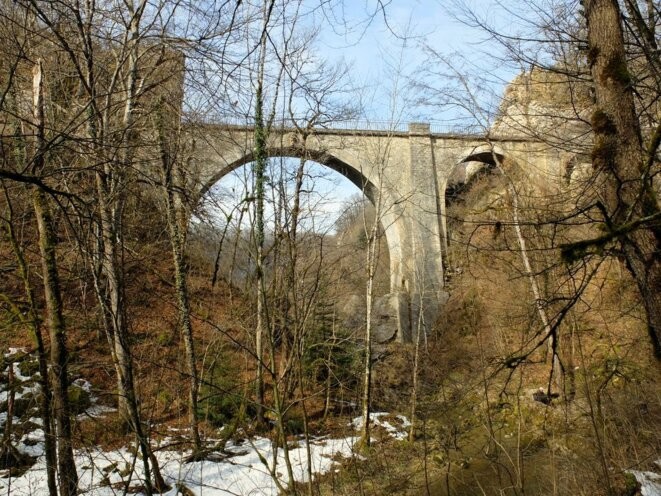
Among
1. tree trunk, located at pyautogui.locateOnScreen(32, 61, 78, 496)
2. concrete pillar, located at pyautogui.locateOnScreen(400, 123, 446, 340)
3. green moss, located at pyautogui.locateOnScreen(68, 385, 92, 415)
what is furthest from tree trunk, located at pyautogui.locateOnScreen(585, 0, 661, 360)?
concrete pillar, located at pyautogui.locateOnScreen(400, 123, 446, 340)

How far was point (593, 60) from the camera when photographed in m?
3.25

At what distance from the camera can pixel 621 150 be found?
2.99m

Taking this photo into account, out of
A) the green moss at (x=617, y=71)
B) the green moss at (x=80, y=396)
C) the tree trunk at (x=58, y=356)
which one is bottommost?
the green moss at (x=80, y=396)

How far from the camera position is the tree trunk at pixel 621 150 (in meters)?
2.79

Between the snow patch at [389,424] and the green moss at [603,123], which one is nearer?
the green moss at [603,123]

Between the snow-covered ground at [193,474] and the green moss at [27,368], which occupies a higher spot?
the green moss at [27,368]

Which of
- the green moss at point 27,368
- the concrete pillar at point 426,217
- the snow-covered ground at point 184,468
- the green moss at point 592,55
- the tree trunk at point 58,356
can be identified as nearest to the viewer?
the green moss at point 592,55

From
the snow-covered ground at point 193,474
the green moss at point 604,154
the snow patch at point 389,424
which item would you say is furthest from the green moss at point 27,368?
the green moss at point 604,154

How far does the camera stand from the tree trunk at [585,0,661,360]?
2.79m

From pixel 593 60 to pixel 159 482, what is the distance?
528 centimetres

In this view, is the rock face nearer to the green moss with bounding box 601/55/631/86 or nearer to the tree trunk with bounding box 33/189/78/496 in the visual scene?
the green moss with bounding box 601/55/631/86

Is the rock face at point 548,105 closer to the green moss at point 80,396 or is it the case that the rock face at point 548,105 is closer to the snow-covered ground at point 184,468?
the snow-covered ground at point 184,468

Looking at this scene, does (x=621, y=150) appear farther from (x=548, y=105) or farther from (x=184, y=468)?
(x=184, y=468)

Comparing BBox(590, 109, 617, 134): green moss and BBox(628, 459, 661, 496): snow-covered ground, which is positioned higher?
BBox(590, 109, 617, 134): green moss
